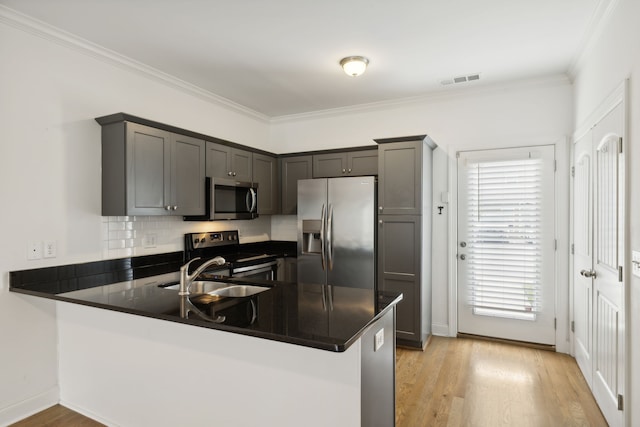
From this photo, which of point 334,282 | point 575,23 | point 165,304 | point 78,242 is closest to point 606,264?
point 575,23

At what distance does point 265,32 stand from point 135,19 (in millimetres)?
902

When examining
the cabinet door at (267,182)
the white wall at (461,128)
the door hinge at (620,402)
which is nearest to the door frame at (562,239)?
the white wall at (461,128)

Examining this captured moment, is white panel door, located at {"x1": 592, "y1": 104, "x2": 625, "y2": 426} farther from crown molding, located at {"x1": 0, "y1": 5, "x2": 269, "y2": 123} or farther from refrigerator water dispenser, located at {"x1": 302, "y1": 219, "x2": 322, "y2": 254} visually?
crown molding, located at {"x1": 0, "y1": 5, "x2": 269, "y2": 123}

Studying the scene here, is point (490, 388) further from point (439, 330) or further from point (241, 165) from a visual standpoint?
point (241, 165)

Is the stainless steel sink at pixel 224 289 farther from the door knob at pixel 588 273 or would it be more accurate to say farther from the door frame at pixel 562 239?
the door frame at pixel 562 239

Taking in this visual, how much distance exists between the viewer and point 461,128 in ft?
13.6

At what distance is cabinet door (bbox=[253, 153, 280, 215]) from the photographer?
14.6ft

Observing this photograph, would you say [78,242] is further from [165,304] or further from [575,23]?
[575,23]

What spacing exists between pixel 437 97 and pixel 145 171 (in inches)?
124

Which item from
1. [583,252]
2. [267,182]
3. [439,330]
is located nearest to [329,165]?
[267,182]

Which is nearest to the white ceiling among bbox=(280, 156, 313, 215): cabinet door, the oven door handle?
bbox=(280, 156, 313, 215): cabinet door

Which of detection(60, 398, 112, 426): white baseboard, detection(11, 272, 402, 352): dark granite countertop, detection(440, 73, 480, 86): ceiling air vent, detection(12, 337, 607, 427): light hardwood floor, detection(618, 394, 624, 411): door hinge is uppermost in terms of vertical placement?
detection(440, 73, 480, 86): ceiling air vent

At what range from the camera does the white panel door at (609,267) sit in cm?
218

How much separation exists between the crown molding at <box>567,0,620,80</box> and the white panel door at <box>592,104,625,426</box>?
0.66 metres
